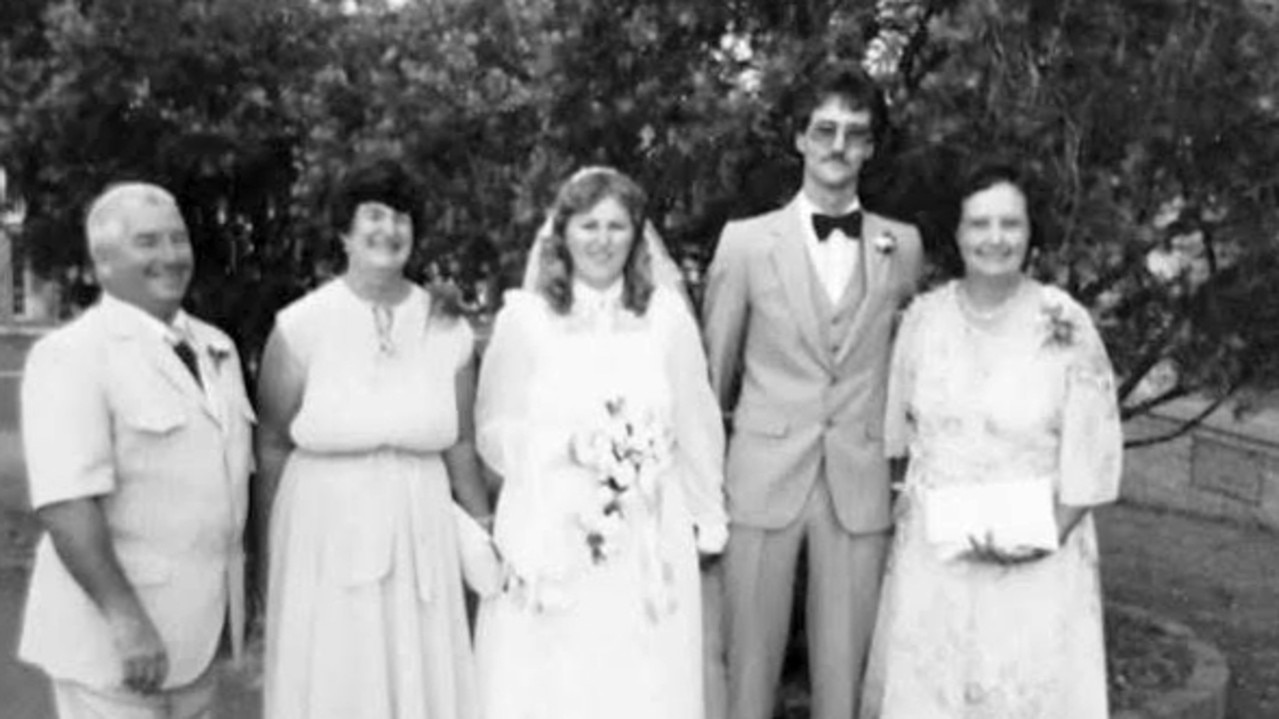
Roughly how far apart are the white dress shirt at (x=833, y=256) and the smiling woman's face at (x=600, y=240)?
1.76ft

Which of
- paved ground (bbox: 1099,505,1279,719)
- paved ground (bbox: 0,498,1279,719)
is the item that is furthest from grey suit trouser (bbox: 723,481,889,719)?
paved ground (bbox: 1099,505,1279,719)

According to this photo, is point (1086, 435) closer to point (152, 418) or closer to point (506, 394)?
point (506, 394)

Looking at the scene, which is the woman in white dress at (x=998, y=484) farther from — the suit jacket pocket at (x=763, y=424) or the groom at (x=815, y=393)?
the suit jacket pocket at (x=763, y=424)

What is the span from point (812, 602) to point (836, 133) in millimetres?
1379

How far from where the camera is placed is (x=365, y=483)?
4.54m

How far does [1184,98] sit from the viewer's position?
561 centimetres

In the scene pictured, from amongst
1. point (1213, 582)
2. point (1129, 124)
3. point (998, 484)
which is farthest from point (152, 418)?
point (1213, 582)

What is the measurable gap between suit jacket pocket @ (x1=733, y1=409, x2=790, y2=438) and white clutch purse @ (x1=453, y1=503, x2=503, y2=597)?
83cm

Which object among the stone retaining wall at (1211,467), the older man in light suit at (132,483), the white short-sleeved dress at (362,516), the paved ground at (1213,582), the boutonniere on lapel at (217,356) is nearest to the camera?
the older man in light suit at (132,483)

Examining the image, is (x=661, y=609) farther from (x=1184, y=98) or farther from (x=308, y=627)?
(x=1184, y=98)

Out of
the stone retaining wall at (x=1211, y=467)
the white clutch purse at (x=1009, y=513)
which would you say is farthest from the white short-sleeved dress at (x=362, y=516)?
the stone retaining wall at (x=1211, y=467)

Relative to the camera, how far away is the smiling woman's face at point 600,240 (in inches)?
188

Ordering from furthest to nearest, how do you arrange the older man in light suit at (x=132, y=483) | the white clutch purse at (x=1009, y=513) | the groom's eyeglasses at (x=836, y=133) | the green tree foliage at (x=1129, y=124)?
the green tree foliage at (x=1129, y=124)
the groom's eyeglasses at (x=836, y=133)
the white clutch purse at (x=1009, y=513)
the older man in light suit at (x=132, y=483)

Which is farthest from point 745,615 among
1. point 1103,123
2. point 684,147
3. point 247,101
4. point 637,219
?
point 247,101
